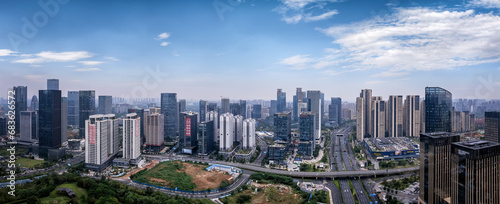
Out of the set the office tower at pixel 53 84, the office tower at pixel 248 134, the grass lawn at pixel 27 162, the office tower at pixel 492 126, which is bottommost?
the grass lawn at pixel 27 162

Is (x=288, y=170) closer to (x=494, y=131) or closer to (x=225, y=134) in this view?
(x=225, y=134)

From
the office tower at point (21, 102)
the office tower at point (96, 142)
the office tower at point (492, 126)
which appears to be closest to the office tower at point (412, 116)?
the office tower at point (492, 126)

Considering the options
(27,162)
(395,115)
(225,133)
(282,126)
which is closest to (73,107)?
(27,162)

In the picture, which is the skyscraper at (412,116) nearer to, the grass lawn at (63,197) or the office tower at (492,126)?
the office tower at (492,126)

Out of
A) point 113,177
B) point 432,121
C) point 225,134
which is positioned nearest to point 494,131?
point 432,121

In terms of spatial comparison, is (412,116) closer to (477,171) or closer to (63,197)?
(477,171)

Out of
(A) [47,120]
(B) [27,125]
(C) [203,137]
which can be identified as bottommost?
(C) [203,137]
